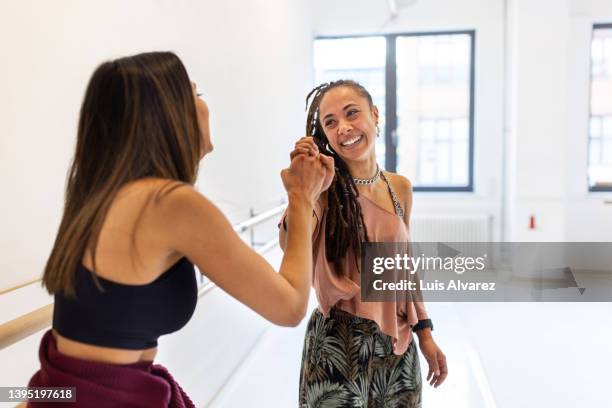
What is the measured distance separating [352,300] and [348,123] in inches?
16.9

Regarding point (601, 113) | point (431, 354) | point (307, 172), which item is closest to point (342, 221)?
point (307, 172)

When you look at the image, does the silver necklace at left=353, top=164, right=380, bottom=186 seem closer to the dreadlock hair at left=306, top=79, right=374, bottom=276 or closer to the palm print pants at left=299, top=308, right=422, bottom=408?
the dreadlock hair at left=306, top=79, right=374, bottom=276

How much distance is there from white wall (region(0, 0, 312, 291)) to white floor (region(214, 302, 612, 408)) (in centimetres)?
87

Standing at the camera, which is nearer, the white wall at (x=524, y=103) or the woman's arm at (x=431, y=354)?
the woman's arm at (x=431, y=354)

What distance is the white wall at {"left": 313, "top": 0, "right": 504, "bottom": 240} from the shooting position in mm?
5531

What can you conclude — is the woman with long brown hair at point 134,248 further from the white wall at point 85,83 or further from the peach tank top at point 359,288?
the white wall at point 85,83

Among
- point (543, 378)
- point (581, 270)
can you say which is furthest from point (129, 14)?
point (581, 270)

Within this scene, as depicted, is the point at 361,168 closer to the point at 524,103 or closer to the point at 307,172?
the point at 307,172

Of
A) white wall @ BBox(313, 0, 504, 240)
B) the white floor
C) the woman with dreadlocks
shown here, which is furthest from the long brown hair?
white wall @ BBox(313, 0, 504, 240)

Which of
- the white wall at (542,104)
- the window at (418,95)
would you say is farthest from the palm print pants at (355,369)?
the window at (418,95)

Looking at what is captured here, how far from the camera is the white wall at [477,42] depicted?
5.53 metres

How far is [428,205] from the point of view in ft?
19.0

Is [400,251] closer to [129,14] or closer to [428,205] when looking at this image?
[129,14]

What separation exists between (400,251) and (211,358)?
1439 millimetres
